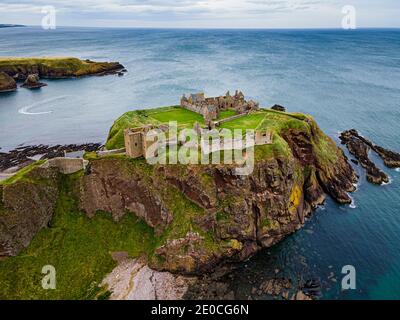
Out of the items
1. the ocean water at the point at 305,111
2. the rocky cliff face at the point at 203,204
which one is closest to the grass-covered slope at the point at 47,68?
the ocean water at the point at 305,111

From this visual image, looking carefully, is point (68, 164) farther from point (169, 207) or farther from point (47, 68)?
point (47, 68)

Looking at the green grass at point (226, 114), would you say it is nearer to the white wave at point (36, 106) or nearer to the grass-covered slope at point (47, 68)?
the white wave at point (36, 106)

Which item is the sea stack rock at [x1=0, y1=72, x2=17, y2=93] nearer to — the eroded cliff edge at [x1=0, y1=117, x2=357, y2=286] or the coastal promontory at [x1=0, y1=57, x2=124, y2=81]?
the coastal promontory at [x1=0, y1=57, x2=124, y2=81]

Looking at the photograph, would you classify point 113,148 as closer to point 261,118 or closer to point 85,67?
point 261,118

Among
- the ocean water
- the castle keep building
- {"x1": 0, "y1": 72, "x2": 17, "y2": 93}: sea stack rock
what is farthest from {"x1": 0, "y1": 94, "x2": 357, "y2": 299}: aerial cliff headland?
{"x1": 0, "y1": 72, "x2": 17, "y2": 93}: sea stack rock

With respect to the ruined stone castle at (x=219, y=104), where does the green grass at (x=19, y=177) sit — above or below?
below

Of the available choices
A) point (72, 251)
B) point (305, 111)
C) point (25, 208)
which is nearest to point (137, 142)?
point (72, 251)
